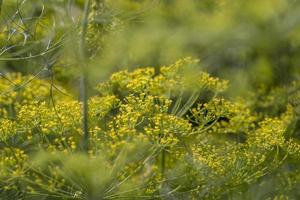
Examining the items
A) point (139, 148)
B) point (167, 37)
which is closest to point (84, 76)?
point (139, 148)

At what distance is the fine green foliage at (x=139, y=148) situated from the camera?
12.0 feet

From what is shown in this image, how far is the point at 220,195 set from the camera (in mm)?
4207

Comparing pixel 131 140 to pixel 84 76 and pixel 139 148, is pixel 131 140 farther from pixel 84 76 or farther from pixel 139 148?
pixel 84 76

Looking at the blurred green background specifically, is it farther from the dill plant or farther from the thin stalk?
the thin stalk

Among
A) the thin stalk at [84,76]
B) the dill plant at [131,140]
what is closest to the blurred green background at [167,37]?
the dill plant at [131,140]

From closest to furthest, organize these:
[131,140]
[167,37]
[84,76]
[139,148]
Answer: [84,76] → [139,148] → [131,140] → [167,37]

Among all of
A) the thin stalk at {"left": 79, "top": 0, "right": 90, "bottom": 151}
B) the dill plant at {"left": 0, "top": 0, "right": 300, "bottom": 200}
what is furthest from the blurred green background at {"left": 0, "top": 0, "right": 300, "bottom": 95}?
the thin stalk at {"left": 79, "top": 0, "right": 90, "bottom": 151}

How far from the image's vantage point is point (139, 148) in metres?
3.64

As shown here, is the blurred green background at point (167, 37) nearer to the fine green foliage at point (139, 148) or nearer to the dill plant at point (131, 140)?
the dill plant at point (131, 140)

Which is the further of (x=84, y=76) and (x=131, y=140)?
(x=131, y=140)

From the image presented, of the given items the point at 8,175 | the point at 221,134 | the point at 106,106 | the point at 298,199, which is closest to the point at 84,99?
the point at 106,106

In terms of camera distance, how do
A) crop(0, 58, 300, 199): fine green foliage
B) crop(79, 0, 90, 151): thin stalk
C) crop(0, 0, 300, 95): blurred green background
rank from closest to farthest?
crop(79, 0, 90, 151): thin stalk
crop(0, 58, 300, 199): fine green foliage
crop(0, 0, 300, 95): blurred green background

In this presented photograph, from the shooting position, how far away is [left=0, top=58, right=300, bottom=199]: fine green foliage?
366 cm

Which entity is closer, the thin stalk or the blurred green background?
the thin stalk
